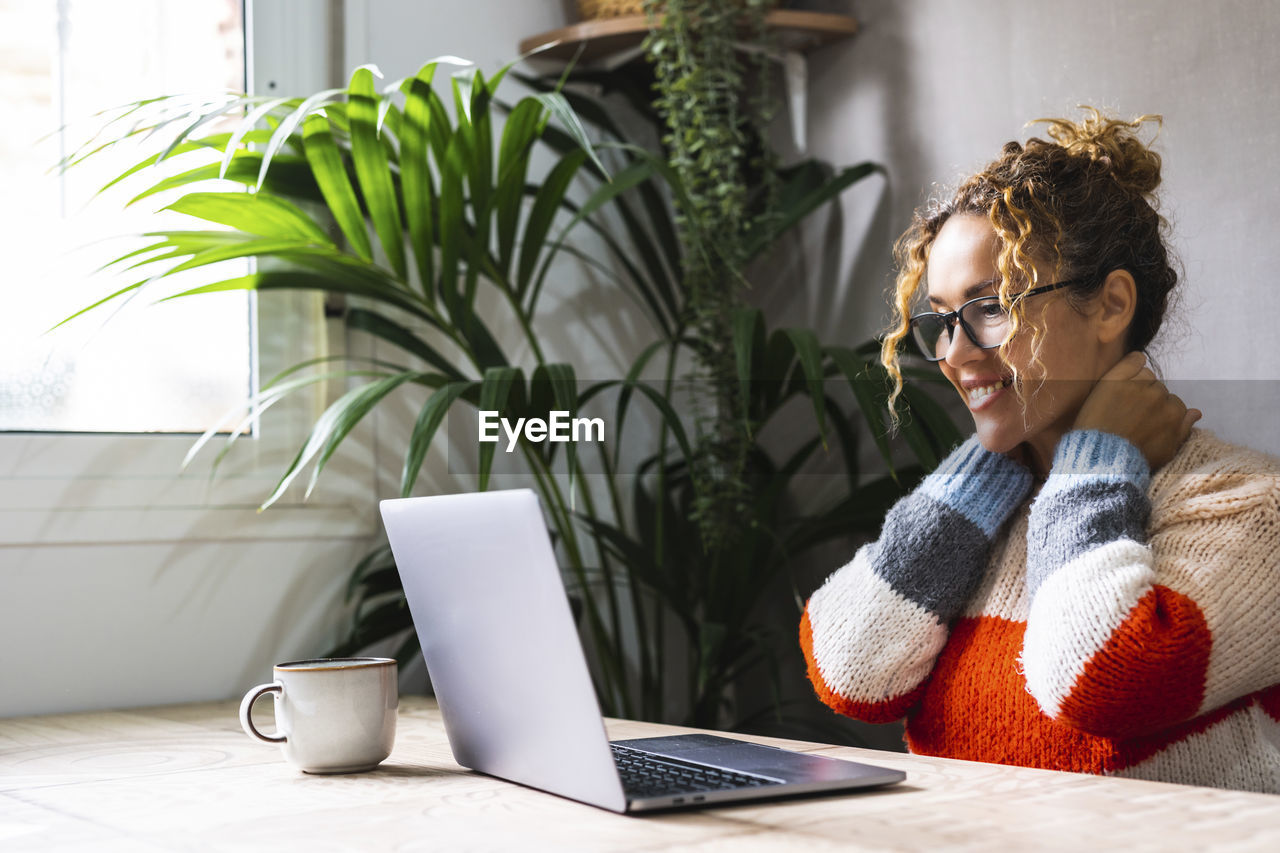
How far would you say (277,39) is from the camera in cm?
176

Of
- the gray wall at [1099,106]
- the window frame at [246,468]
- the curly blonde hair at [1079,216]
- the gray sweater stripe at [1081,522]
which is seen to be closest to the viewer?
the gray sweater stripe at [1081,522]

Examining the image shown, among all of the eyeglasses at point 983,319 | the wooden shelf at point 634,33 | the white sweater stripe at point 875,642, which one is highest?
the wooden shelf at point 634,33

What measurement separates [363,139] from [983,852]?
3.86 feet

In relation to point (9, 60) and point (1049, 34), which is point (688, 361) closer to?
point (1049, 34)

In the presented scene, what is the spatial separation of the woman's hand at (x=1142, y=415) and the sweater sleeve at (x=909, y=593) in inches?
4.9

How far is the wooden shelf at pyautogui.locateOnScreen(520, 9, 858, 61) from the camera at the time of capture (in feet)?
6.09

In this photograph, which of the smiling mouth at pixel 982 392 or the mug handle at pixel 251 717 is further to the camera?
the smiling mouth at pixel 982 392

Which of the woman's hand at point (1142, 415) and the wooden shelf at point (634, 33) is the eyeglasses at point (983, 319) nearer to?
the woman's hand at point (1142, 415)

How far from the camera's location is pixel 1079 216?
3.87 feet

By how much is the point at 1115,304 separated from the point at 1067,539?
0.27 metres

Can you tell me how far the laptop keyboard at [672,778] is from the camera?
29.3 inches

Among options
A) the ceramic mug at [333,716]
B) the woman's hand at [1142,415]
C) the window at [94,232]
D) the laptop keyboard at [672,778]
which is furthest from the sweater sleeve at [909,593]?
the window at [94,232]

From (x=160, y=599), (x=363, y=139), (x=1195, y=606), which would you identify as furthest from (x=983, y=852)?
(x=160, y=599)

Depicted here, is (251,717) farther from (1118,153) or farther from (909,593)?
→ (1118,153)
